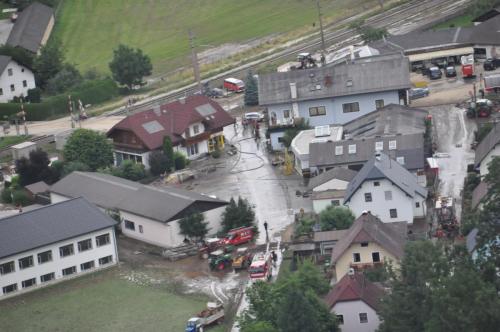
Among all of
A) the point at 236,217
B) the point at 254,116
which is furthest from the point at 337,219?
the point at 254,116

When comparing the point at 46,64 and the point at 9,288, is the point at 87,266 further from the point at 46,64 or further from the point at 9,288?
the point at 46,64

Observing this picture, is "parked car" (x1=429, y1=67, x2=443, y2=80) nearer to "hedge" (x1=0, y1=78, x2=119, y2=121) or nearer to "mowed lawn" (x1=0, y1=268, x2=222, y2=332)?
"hedge" (x1=0, y1=78, x2=119, y2=121)

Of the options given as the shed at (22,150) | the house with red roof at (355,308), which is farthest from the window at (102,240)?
the shed at (22,150)

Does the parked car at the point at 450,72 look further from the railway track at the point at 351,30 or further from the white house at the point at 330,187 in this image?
the white house at the point at 330,187

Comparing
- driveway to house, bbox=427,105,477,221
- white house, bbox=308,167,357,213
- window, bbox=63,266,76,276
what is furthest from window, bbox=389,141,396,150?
window, bbox=63,266,76,276

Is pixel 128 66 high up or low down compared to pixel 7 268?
up
